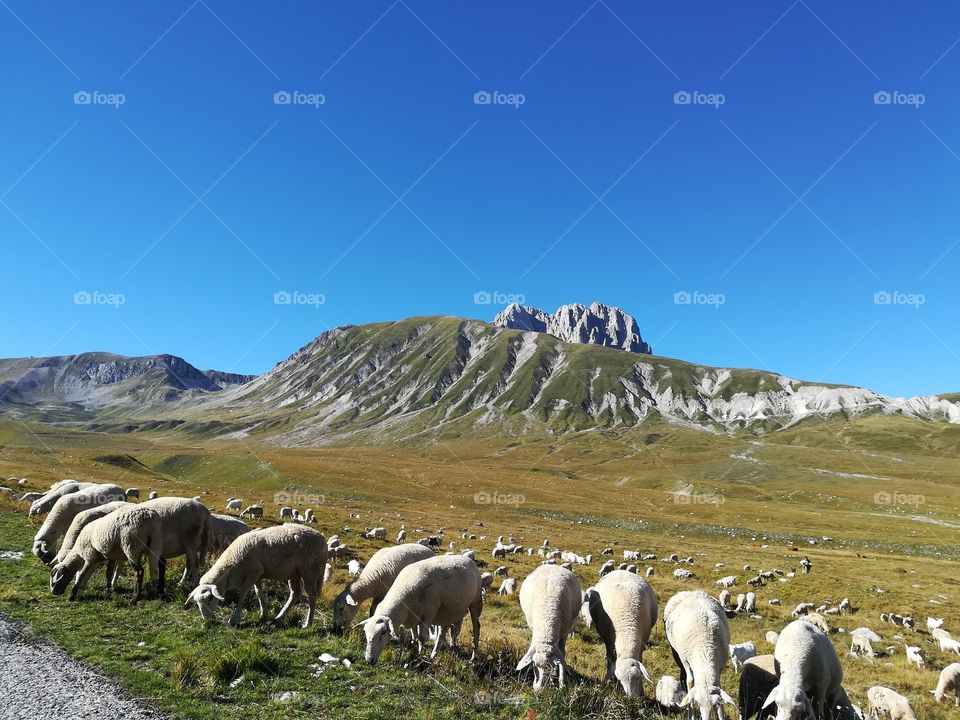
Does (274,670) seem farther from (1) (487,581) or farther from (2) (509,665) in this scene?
(1) (487,581)

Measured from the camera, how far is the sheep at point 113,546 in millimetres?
15680

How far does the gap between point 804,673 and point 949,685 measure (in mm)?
8547

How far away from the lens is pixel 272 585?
18.4m

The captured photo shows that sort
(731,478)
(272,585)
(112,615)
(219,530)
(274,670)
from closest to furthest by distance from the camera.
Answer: (274,670) → (112,615) → (272,585) → (219,530) → (731,478)

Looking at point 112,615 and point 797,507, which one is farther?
point 797,507

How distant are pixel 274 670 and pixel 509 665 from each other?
223 inches

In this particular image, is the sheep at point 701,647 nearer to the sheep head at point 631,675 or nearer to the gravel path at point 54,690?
the sheep head at point 631,675

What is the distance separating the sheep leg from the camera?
14.3 metres

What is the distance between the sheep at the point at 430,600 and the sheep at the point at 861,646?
620 inches

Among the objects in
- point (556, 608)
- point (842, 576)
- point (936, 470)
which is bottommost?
point (842, 576)

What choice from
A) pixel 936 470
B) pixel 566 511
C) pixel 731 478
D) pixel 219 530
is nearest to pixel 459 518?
pixel 566 511

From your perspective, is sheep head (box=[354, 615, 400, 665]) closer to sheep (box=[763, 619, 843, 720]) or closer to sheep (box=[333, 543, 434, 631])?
sheep (box=[333, 543, 434, 631])

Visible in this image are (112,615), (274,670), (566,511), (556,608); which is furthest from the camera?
(566,511)

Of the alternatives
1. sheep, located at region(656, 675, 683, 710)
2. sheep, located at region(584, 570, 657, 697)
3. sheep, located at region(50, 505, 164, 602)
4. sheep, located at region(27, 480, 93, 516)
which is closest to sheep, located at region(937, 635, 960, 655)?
sheep, located at region(584, 570, 657, 697)
